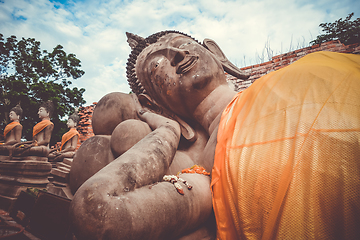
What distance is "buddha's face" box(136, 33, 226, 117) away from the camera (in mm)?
1652

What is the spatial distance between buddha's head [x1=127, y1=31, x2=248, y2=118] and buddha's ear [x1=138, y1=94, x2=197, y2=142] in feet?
0.13

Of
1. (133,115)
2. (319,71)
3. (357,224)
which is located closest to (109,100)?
(133,115)

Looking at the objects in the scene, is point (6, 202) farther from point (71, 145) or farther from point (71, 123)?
point (71, 123)

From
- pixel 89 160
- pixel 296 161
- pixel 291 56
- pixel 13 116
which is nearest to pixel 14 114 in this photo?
pixel 13 116

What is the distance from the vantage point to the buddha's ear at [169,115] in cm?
179

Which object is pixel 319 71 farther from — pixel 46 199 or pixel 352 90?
pixel 46 199

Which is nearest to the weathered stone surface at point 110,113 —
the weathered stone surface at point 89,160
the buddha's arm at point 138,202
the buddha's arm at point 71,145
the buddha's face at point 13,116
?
the weathered stone surface at point 89,160

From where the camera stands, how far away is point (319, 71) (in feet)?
2.89

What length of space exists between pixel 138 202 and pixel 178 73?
3.96 feet

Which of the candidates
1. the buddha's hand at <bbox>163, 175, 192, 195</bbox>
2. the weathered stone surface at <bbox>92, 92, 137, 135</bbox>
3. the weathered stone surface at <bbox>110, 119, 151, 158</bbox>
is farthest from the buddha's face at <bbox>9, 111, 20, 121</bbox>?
the buddha's hand at <bbox>163, 175, 192, 195</bbox>

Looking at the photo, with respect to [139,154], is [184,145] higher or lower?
lower

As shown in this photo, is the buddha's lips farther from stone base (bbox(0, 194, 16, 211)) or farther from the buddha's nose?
stone base (bbox(0, 194, 16, 211))

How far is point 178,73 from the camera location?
1691 millimetres

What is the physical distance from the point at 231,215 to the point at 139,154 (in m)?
0.54
